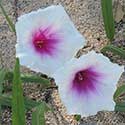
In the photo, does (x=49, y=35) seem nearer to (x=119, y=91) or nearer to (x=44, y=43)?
(x=44, y=43)

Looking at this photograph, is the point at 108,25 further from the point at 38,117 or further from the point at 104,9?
the point at 38,117

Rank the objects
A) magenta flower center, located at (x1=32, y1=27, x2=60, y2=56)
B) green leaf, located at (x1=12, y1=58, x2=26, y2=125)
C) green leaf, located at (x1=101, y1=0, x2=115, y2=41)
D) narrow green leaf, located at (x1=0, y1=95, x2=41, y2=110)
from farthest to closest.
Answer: green leaf, located at (x1=101, y1=0, x2=115, y2=41), narrow green leaf, located at (x1=0, y1=95, x2=41, y2=110), magenta flower center, located at (x1=32, y1=27, x2=60, y2=56), green leaf, located at (x1=12, y1=58, x2=26, y2=125)

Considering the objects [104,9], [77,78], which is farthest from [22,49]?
[104,9]

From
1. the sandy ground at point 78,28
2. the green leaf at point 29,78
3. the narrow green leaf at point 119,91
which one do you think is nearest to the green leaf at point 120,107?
the narrow green leaf at point 119,91

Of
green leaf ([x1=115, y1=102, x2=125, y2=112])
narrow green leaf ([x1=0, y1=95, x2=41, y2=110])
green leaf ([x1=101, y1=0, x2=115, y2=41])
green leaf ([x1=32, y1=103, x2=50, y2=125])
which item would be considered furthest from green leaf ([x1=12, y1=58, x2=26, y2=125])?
green leaf ([x1=101, y1=0, x2=115, y2=41])

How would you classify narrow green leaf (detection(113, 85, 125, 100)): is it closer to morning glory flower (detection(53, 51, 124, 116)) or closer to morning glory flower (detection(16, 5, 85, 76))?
morning glory flower (detection(53, 51, 124, 116))

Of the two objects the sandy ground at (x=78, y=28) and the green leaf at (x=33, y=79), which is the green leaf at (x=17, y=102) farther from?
the sandy ground at (x=78, y=28)
